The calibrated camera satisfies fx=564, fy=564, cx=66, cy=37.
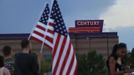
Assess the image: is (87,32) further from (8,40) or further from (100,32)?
(8,40)

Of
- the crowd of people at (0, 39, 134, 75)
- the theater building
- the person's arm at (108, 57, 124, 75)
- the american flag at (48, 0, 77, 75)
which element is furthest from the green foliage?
the person's arm at (108, 57, 124, 75)

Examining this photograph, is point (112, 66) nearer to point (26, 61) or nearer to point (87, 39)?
point (26, 61)

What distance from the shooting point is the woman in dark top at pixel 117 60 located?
380 inches

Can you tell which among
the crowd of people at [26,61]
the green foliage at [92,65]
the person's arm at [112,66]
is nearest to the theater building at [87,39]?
the green foliage at [92,65]

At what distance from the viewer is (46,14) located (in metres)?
15.9

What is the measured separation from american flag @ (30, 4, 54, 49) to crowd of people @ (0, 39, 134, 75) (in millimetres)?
1479

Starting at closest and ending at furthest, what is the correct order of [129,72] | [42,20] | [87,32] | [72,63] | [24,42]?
[129,72] < [24,42] < [72,63] < [42,20] < [87,32]

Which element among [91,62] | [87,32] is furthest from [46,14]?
[87,32]

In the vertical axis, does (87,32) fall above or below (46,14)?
below

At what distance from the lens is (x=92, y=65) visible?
102625 mm

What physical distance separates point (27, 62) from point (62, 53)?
54.0 inches

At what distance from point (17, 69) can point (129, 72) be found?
9.51ft

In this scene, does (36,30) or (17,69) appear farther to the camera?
(36,30)

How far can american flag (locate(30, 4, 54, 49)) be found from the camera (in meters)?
14.2
